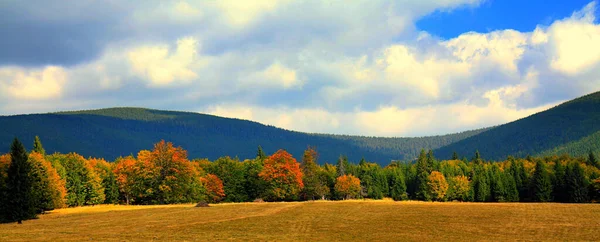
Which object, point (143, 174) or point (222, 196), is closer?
point (143, 174)

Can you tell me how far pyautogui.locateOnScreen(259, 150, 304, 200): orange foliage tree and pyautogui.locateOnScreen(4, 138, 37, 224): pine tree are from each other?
2290 inches

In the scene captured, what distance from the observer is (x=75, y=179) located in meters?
118

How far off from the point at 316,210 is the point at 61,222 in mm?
33965

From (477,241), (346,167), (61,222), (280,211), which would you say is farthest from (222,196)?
(477,241)

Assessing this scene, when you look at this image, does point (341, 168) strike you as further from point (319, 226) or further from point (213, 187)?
point (319, 226)

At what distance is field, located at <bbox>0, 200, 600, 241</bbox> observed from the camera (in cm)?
4988

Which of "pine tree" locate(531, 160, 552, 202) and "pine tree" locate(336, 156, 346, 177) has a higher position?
"pine tree" locate(336, 156, 346, 177)

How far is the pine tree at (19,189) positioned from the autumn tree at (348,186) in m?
94.0

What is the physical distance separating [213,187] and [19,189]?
208 feet

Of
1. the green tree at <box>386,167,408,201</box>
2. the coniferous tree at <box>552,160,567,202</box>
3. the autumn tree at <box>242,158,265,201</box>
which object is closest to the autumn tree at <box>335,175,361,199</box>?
the green tree at <box>386,167,408,201</box>

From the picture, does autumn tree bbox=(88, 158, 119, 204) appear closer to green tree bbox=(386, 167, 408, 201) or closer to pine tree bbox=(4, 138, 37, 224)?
pine tree bbox=(4, 138, 37, 224)

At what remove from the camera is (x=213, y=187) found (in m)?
134

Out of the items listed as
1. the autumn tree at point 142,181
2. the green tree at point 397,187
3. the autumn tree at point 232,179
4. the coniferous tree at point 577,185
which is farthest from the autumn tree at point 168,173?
the coniferous tree at point 577,185

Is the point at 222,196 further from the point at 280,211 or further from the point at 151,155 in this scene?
the point at 280,211
